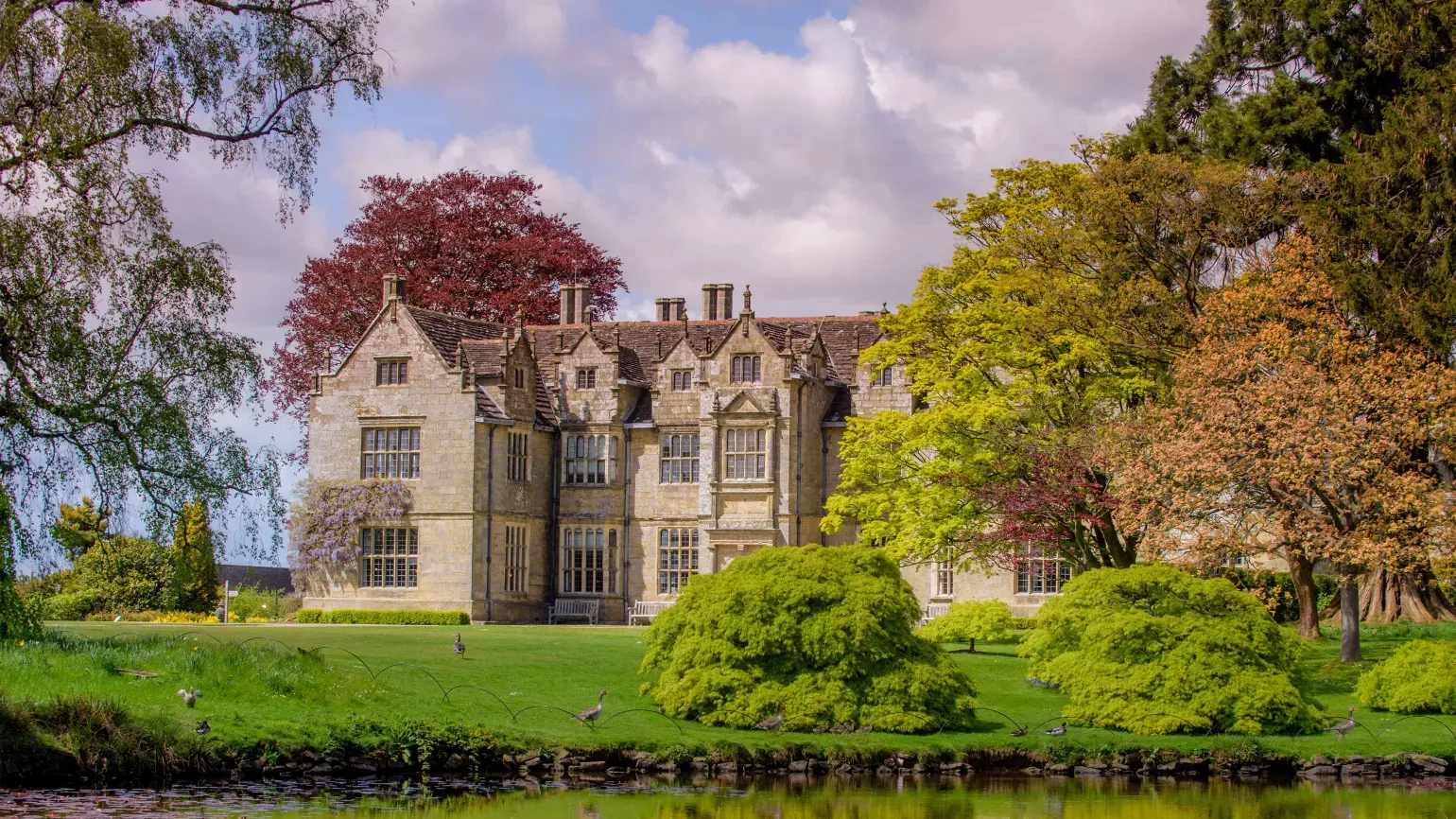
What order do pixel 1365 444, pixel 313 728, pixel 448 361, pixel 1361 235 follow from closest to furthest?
pixel 313 728
pixel 1365 444
pixel 1361 235
pixel 448 361

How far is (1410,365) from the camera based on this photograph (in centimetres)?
3047

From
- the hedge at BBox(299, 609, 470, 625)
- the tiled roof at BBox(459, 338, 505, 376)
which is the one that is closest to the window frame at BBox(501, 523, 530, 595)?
the hedge at BBox(299, 609, 470, 625)

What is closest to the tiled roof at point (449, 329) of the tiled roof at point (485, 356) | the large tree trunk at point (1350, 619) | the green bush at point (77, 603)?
the tiled roof at point (485, 356)

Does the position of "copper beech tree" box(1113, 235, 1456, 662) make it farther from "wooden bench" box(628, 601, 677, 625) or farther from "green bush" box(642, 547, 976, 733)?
"wooden bench" box(628, 601, 677, 625)

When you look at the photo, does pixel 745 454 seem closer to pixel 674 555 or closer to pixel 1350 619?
pixel 674 555

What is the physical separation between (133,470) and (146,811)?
7084 mm

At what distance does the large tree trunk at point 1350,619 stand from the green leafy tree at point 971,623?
6.44 meters

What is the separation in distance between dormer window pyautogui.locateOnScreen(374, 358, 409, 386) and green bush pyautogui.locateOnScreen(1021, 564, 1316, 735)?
2433 centimetres

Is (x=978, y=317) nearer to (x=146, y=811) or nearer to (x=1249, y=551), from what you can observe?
(x=1249, y=551)

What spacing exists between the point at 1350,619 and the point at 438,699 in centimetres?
1752

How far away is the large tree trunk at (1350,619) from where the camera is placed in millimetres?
30172

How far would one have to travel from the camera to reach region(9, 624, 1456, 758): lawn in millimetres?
20500

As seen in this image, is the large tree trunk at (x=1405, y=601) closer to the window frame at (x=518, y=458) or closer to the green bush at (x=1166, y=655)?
the green bush at (x=1166, y=655)

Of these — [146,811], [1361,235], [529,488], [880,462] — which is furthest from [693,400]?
[146,811]
